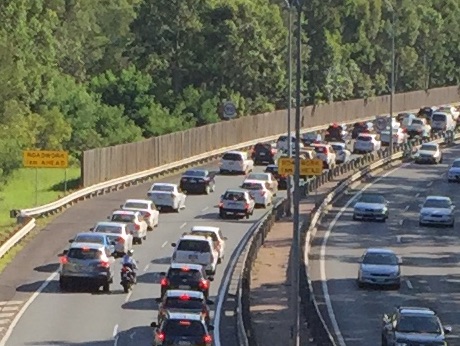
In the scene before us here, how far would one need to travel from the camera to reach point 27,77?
276 feet

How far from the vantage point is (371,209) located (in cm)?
6944

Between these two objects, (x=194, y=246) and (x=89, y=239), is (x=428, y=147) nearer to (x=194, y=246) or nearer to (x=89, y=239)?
(x=194, y=246)

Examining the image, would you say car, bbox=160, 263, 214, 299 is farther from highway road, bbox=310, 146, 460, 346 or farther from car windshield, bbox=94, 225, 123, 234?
car windshield, bbox=94, 225, 123, 234

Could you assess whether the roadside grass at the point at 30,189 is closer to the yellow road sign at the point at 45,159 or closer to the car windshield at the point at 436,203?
the yellow road sign at the point at 45,159

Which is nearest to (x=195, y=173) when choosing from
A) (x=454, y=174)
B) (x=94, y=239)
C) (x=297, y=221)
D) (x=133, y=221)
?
(x=133, y=221)

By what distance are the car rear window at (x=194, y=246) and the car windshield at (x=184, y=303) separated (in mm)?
11770

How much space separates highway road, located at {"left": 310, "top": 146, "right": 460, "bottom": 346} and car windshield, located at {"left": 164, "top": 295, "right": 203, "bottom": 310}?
13.4ft

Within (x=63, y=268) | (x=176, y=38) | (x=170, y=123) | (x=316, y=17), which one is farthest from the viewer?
(x=316, y=17)

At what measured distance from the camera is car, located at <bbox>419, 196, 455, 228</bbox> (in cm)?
6825

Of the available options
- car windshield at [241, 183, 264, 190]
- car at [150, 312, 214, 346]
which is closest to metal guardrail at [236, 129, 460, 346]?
car at [150, 312, 214, 346]

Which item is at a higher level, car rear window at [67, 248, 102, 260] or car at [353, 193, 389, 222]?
car at [353, 193, 389, 222]

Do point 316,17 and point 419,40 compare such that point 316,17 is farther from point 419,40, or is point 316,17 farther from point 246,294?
point 246,294

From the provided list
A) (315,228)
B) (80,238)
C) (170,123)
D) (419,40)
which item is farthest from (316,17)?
(80,238)

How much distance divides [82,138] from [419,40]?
2637 inches
